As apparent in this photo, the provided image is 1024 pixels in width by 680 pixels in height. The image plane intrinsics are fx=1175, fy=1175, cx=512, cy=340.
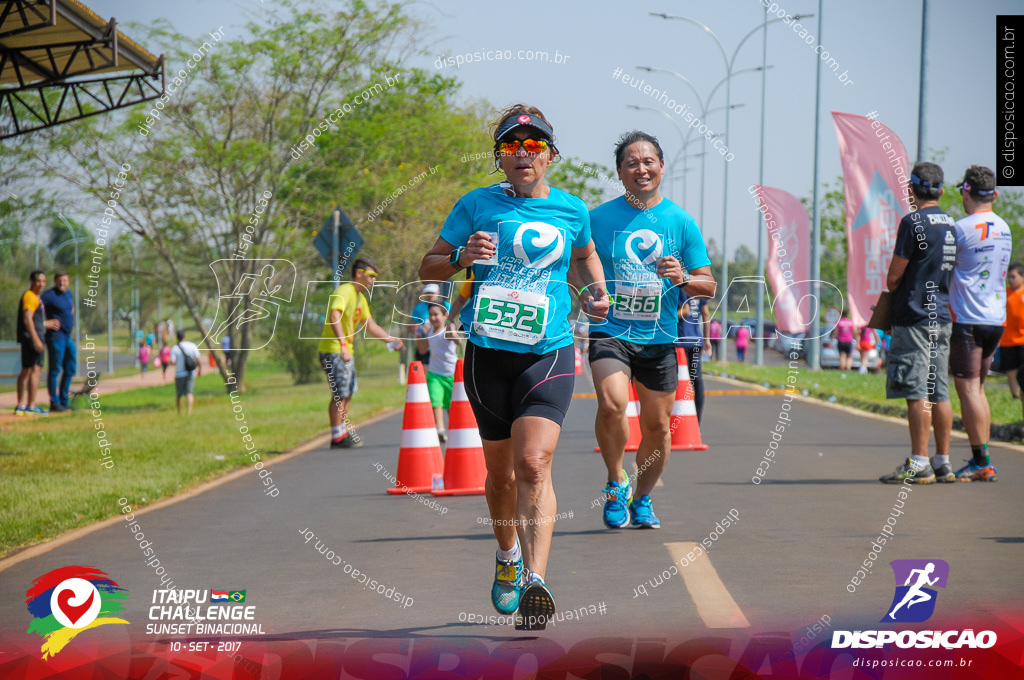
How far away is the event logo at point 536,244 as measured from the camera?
4719 mm

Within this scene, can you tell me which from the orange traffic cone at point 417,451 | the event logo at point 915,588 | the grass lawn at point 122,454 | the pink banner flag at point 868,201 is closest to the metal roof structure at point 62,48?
the grass lawn at point 122,454

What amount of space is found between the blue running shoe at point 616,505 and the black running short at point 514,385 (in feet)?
7.30

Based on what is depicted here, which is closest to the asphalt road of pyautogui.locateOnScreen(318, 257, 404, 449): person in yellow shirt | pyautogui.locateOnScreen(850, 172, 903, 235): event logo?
pyautogui.locateOnScreen(318, 257, 404, 449): person in yellow shirt

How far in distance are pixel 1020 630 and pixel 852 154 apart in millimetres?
13298

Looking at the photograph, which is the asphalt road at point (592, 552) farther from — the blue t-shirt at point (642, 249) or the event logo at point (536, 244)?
the event logo at point (536, 244)

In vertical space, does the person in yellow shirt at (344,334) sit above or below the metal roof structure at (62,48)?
below

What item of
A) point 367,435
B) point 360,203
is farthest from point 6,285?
point 367,435

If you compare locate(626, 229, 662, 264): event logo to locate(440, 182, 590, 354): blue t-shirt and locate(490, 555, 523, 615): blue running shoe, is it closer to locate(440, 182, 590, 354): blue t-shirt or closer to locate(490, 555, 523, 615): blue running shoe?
locate(440, 182, 590, 354): blue t-shirt

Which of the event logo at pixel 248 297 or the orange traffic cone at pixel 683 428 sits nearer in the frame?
the orange traffic cone at pixel 683 428

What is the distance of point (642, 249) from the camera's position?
649cm

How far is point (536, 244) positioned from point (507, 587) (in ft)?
4.54

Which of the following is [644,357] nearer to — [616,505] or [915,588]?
[616,505]

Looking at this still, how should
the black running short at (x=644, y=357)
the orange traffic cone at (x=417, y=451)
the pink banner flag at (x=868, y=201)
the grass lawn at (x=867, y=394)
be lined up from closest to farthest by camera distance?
the black running short at (x=644, y=357)
the orange traffic cone at (x=417, y=451)
the grass lawn at (x=867, y=394)
the pink banner flag at (x=868, y=201)

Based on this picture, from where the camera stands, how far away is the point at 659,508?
7934mm
